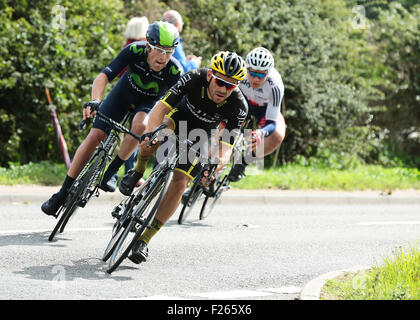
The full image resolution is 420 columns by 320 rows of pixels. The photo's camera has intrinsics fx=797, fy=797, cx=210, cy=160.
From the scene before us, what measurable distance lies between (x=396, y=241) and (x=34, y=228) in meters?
4.24

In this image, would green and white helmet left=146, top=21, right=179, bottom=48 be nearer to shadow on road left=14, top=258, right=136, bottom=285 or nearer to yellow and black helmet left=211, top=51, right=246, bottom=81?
yellow and black helmet left=211, top=51, right=246, bottom=81

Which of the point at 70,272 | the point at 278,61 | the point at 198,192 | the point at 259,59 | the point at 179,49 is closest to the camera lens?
the point at 70,272

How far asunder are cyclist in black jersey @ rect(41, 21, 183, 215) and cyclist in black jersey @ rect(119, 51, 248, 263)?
0.76 metres

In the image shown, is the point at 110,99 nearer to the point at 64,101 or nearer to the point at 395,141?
the point at 64,101

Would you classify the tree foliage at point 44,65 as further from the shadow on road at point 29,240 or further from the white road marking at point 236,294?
the white road marking at point 236,294

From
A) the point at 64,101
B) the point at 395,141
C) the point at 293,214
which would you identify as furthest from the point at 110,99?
the point at 395,141

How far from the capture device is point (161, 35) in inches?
303

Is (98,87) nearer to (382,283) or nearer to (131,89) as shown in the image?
(131,89)

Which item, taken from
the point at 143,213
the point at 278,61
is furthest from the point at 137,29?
the point at 278,61

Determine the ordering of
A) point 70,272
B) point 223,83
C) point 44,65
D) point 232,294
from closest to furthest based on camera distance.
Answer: point 232,294 → point 70,272 → point 223,83 → point 44,65

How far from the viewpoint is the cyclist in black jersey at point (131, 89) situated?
7898mm

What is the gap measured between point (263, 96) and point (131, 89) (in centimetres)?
226

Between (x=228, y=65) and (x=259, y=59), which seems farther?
(x=259, y=59)

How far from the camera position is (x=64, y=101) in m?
13.9
